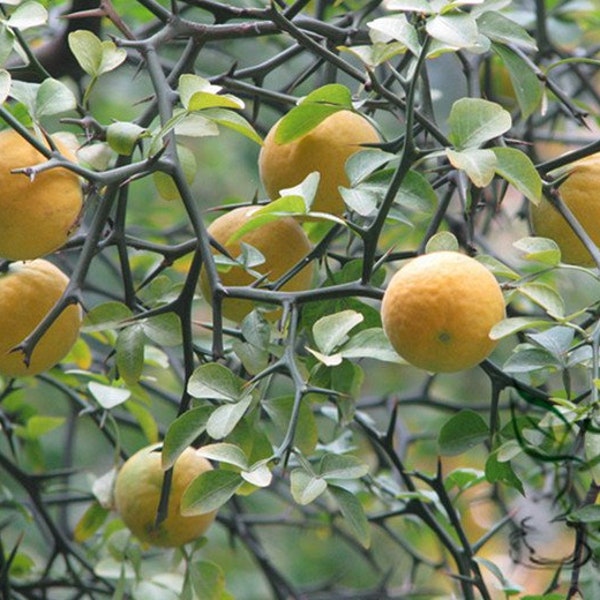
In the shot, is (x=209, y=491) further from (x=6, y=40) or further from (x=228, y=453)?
(x=6, y=40)

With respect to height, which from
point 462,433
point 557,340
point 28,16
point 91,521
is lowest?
point 91,521

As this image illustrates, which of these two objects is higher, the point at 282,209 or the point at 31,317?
the point at 282,209

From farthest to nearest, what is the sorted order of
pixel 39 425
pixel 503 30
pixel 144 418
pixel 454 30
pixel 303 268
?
pixel 39 425, pixel 144 418, pixel 303 268, pixel 503 30, pixel 454 30

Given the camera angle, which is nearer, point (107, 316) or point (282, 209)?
point (282, 209)

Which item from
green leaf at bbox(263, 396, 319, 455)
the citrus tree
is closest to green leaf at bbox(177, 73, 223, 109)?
the citrus tree

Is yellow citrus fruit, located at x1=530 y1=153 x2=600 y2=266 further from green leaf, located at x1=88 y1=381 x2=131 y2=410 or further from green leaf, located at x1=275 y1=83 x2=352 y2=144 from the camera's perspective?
green leaf, located at x1=88 y1=381 x2=131 y2=410

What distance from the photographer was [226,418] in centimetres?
71

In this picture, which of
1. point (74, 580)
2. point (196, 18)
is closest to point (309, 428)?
point (74, 580)

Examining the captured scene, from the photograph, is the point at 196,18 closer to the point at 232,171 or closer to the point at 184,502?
the point at 232,171

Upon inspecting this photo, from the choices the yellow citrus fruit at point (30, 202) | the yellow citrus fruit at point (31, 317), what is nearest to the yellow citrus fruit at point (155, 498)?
the yellow citrus fruit at point (31, 317)

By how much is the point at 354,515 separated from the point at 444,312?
142 millimetres

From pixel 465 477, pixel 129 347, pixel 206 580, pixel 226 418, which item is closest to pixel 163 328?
pixel 129 347

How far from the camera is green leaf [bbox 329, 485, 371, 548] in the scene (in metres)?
0.72

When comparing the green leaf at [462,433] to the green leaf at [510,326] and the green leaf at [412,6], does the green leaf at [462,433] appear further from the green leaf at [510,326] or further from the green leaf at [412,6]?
the green leaf at [412,6]
